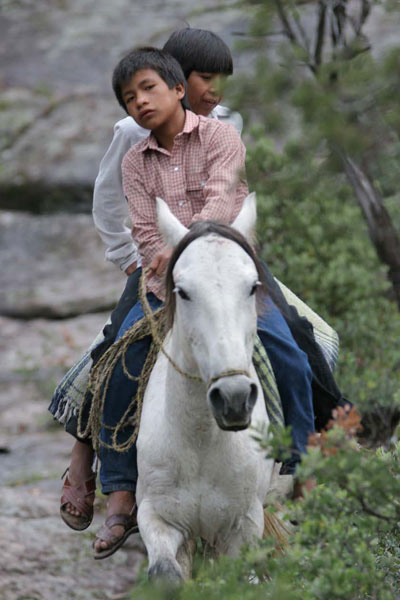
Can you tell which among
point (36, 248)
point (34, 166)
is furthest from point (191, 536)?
point (34, 166)

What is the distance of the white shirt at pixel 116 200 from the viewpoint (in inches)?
188

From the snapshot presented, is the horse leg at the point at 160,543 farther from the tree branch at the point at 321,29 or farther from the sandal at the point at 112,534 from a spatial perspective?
the tree branch at the point at 321,29

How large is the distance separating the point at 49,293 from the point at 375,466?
9.97 m

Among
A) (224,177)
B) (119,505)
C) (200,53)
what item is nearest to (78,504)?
(119,505)

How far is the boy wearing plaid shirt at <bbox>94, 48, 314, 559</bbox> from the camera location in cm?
390

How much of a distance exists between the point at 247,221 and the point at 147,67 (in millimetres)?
1043

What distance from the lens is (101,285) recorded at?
12430 mm

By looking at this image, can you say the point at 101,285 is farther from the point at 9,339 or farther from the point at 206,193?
the point at 206,193

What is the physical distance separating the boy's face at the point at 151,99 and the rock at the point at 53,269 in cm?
819

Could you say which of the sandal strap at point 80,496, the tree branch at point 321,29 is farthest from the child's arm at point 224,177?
the tree branch at point 321,29

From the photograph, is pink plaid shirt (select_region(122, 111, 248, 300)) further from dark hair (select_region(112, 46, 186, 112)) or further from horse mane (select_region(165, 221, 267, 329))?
horse mane (select_region(165, 221, 267, 329))

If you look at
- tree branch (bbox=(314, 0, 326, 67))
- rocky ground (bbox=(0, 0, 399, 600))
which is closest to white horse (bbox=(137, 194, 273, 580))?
rocky ground (bbox=(0, 0, 399, 600))

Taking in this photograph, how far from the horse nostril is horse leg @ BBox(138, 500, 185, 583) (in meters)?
A: 0.89

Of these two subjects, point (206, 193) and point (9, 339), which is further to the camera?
point (9, 339)
